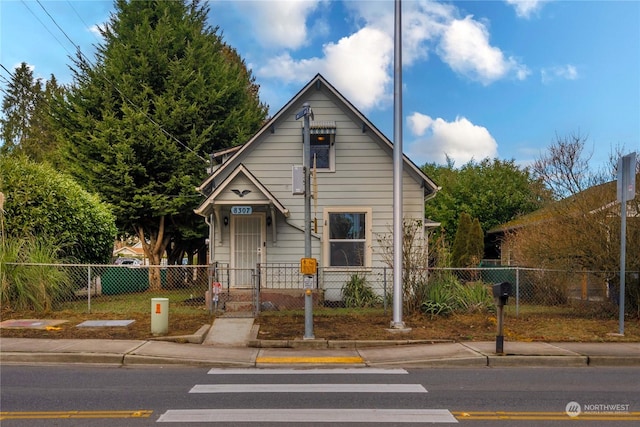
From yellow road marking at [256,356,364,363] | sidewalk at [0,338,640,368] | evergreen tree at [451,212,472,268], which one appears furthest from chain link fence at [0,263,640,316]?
evergreen tree at [451,212,472,268]

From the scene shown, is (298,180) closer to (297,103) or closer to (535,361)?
(535,361)

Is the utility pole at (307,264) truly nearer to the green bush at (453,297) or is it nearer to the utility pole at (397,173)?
the utility pole at (397,173)

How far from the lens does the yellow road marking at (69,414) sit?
5.31 meters

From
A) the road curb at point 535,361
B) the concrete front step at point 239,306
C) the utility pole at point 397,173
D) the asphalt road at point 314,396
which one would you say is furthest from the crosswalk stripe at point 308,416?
the concrete front step at point 239,306

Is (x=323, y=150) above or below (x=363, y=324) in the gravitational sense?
above

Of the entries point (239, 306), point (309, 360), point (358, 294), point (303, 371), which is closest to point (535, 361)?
point (309, 360)

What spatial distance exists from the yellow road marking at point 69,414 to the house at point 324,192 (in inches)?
373

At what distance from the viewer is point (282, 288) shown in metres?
14.8

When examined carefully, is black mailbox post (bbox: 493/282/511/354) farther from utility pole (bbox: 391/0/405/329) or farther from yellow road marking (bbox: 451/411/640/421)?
yellow road marking (bbox: 451/411/640/421)

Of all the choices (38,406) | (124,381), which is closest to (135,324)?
(124,381)

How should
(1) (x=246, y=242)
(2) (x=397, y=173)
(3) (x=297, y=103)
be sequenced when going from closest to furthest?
(2) (x=397, y=173)
(1) (x=246, y=242)
(3) (x=297, y=103)

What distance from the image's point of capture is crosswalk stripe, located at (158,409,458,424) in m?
5.24

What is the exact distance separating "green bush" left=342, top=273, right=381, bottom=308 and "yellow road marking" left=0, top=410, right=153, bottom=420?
938 centimetres

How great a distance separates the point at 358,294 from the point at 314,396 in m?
8.33
